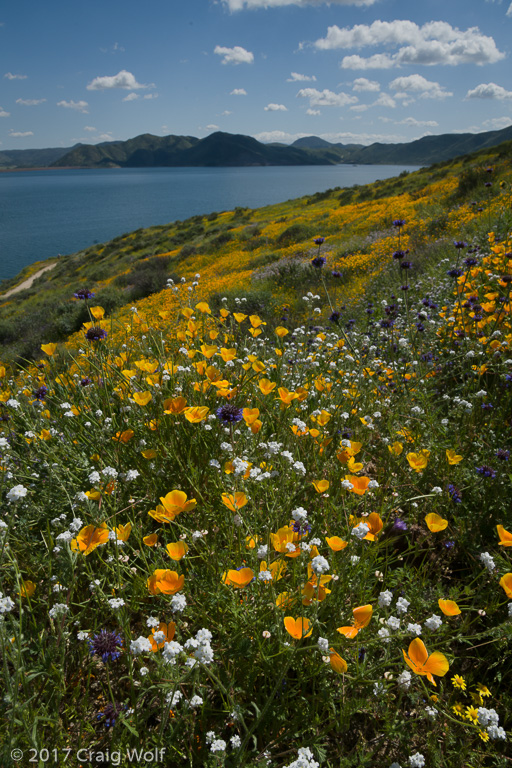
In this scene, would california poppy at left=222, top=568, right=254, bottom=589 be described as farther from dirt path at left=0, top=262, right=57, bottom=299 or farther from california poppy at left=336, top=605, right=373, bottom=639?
dirt path at left=0, top=262, right=57, bottom=299

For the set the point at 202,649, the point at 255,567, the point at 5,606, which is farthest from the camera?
the point at 255,567

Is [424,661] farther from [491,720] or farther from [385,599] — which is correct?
[491,720]

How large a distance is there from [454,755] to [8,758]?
152cm

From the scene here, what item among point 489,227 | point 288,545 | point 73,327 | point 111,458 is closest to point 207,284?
point 73,327

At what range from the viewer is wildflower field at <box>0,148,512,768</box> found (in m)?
Answer: 1.38

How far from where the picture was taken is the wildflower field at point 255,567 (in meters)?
1.38

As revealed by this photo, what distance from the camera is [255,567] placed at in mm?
1671

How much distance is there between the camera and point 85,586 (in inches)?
78.1

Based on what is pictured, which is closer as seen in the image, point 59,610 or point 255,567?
point 59,610

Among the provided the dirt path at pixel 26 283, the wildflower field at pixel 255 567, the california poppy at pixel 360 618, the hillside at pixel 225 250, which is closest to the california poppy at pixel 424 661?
the wildflower field at pixel 255 567

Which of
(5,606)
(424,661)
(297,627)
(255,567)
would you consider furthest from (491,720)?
(5,606)

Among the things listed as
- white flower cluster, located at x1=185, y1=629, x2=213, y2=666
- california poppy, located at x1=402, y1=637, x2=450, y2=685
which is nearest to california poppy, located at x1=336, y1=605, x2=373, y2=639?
california poppy, located at x1=402, y1=637, x2=450, y2=685

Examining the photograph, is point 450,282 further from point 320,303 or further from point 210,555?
point 210,555
